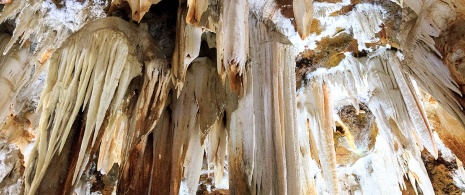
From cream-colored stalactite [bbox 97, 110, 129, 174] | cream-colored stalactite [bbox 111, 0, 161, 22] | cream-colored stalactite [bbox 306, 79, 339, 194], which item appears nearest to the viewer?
cream-colored stalactite [bbox 111, 0, 161, 22]

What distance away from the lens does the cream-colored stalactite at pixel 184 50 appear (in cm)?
259

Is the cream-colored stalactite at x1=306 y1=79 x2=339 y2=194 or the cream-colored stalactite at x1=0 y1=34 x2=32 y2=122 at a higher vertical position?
the cream-colored stalactite at x1=0 y1=34 x2=32 y2=122

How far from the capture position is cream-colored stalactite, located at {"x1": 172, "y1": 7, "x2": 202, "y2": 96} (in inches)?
102

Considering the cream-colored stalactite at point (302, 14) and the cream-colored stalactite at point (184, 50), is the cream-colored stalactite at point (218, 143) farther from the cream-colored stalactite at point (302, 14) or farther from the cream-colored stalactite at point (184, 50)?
the cream-colored stalactite at point (302, 14)

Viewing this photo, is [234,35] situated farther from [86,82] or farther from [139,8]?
[86,82]

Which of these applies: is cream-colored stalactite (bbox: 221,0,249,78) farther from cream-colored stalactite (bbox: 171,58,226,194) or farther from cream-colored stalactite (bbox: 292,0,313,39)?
cream-colored stalactite (bbox: 171,58,226,194)

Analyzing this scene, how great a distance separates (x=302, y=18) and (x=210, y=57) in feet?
3.89

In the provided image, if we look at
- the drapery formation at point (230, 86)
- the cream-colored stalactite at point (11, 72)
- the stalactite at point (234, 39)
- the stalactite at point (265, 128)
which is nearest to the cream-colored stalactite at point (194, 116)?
the drapery formation at point (230, 86)

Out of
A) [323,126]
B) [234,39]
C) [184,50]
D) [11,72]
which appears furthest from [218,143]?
[11,72]

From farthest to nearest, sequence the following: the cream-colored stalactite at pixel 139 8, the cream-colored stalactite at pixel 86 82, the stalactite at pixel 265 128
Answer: the cream-colored stalactite at pixel 139 8 → the cream-colored stalactite at pixel 86 82 → the stalactite at pixel 265 128

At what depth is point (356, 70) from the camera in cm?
353

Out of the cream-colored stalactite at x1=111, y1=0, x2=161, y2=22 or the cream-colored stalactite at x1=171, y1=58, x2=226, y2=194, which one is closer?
the cream-colored stalactite at x1=111, y1=0, x2=161, y2=22

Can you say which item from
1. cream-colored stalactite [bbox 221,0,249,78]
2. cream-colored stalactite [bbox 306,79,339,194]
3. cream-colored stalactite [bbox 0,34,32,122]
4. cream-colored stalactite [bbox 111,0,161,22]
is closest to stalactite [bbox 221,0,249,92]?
cream-colored stalactite [bbox 221,0,249,78]

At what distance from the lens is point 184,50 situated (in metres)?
2.62
